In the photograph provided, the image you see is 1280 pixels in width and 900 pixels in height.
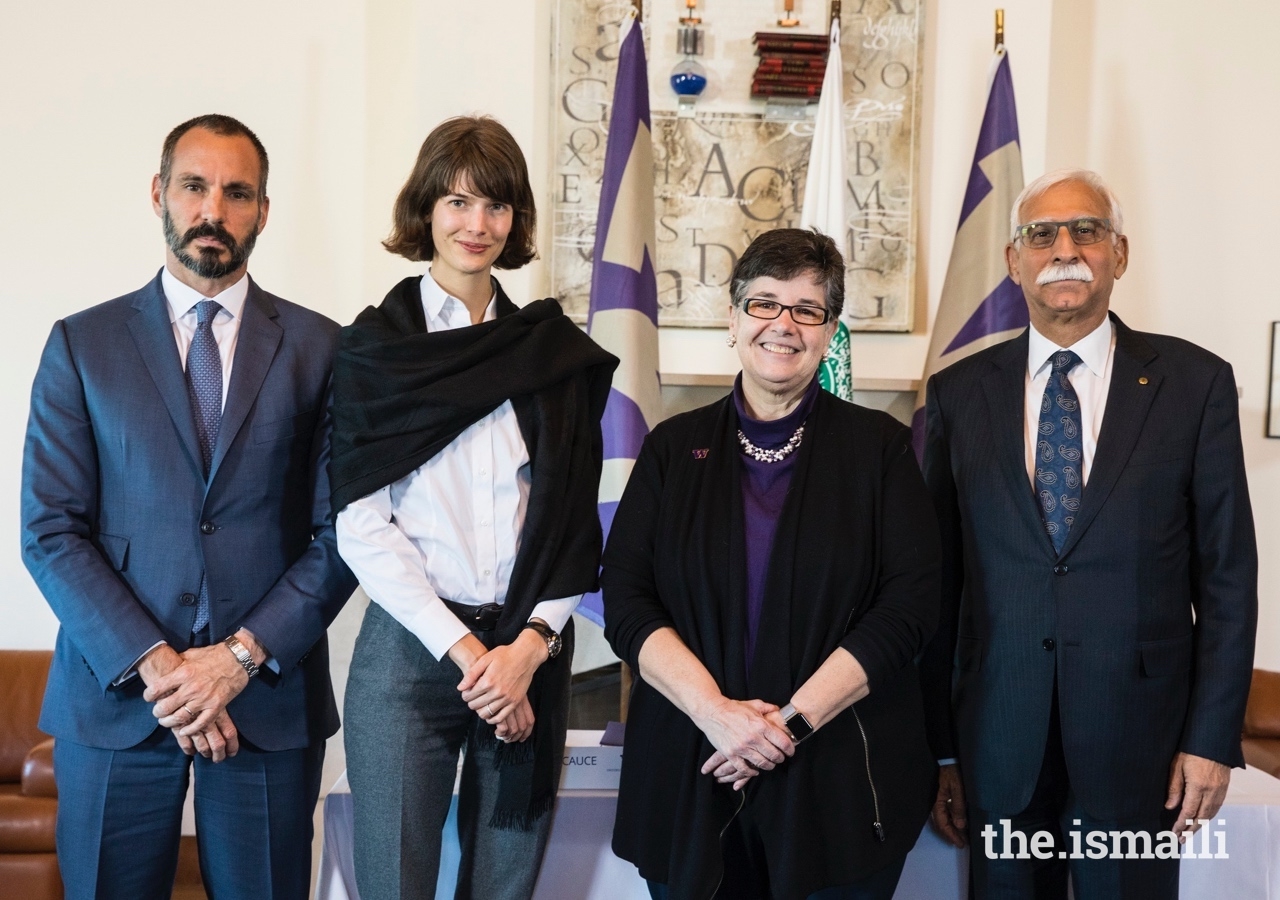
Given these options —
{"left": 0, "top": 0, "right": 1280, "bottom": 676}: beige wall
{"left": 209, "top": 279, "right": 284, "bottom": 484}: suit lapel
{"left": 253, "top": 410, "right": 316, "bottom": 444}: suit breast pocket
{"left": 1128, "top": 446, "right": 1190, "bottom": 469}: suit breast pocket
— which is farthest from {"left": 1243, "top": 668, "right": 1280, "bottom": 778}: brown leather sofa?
{"left": 209, "top": 279, "right": 284, "bottom": 484}: suit lapel

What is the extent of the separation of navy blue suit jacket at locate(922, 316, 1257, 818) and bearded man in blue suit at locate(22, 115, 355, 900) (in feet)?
3.97

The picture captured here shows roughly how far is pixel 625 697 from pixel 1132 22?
301 centimetres

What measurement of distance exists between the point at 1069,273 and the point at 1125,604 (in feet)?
2.01

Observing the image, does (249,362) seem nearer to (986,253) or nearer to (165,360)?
(165,360)

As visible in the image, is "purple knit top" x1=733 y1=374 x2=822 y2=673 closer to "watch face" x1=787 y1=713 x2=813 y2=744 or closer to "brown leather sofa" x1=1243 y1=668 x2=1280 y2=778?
"watch face" x1=787 y1=713 x2=813 y2=744

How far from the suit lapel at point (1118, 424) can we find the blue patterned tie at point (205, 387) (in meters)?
1.53

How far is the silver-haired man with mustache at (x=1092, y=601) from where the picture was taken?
1843 mm

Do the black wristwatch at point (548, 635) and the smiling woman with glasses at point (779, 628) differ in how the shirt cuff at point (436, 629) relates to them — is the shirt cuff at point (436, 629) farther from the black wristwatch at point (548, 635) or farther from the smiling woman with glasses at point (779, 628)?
the smiling woman with glasses at point (779, 628)

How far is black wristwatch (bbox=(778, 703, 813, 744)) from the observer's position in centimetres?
166

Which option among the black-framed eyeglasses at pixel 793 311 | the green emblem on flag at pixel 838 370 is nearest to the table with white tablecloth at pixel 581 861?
the black-framed eyeglasses at pixel 793 311

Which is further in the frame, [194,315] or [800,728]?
[194,315]

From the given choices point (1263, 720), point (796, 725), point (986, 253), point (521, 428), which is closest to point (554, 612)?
point (521, 428)

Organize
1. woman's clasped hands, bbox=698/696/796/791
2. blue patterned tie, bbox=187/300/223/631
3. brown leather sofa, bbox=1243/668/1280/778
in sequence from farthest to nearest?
brown leather sofa, bbox=1243/668/1280/778 < blue patterned tie, bbox=187/300/223/631 < woman's clasped hands, bbox=698/696/796/791

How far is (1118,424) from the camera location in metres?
1.89
